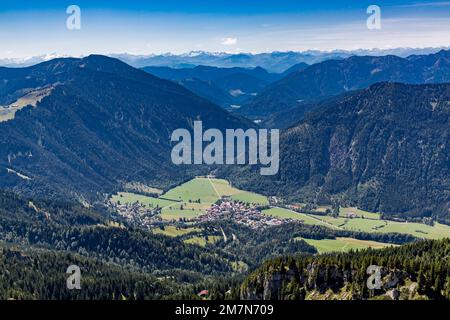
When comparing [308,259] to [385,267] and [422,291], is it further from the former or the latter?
[422,291]
